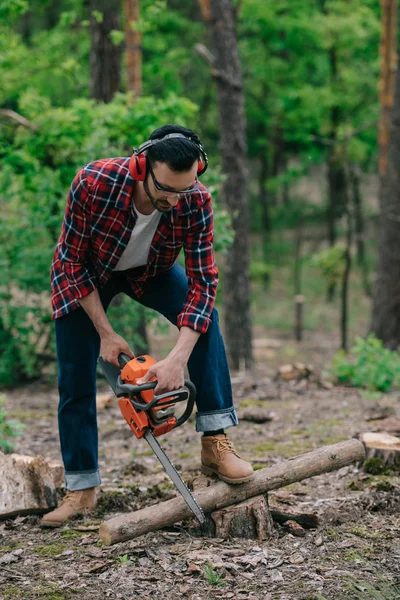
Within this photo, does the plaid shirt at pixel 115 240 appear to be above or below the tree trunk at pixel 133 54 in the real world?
below

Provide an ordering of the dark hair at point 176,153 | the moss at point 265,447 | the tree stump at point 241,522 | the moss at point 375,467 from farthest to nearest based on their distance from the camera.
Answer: the moss at point 265,447 → the moss at point 375,467 → the tree stump at point 241,522 → the dark hair at point 176,153

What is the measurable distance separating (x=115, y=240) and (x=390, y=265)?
337 inches

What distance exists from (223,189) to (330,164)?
12003 millimetres

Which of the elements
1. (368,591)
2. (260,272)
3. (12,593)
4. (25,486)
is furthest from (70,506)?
(260,272)

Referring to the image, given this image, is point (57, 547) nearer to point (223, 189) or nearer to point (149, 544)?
point (149, 544)

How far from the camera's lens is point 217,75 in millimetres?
10430

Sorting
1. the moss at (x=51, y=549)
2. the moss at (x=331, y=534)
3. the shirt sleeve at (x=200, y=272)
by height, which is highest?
the shirt sleeve at (x=200, y=272)

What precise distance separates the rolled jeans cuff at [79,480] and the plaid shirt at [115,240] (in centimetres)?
89

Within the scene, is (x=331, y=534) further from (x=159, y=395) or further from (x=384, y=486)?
(x=159, y=395)

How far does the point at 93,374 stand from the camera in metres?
3.82

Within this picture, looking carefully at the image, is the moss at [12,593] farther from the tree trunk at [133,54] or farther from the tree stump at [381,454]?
the tree trunk at [133,54]

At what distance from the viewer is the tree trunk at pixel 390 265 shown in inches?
444

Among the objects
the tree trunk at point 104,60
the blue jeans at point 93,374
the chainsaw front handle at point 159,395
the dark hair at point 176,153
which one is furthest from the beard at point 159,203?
the tree trunk at point 104,60

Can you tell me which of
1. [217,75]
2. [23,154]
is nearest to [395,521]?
[23,154]
